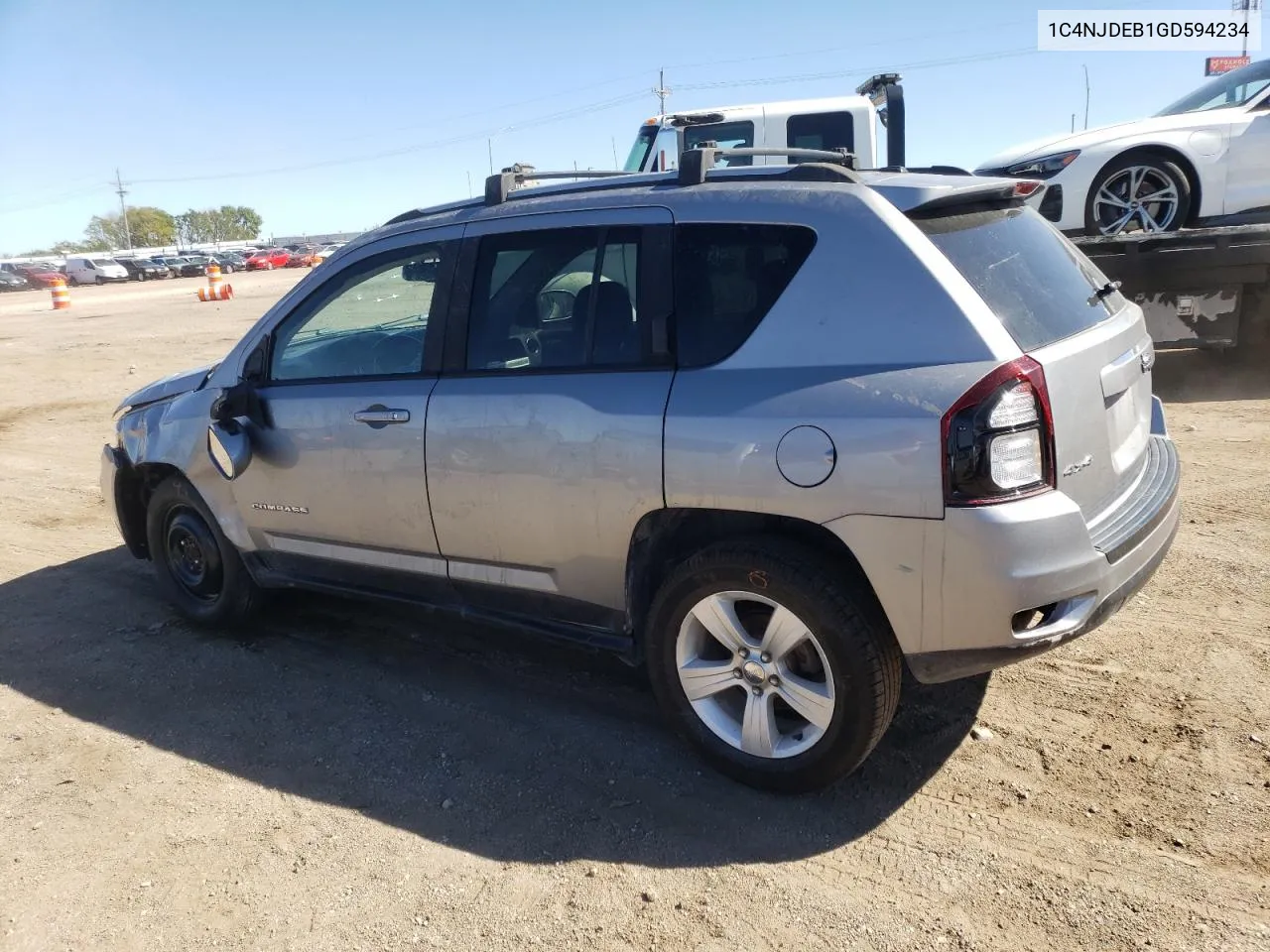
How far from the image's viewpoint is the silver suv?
276 centimetres

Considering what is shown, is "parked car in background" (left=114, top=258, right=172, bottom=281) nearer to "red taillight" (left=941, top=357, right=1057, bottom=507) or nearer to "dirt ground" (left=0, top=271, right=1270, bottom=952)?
"dirt ground" (left=0, top=271, right=1270, bottom=952)

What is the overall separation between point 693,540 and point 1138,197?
729 centimetres

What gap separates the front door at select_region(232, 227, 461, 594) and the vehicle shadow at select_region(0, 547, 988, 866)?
493 millimetres

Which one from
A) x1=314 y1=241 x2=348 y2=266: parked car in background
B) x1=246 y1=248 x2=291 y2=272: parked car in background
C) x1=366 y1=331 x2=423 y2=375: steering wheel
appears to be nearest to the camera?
x1=366 y1=331 x2=423 y2=375: steering wheel

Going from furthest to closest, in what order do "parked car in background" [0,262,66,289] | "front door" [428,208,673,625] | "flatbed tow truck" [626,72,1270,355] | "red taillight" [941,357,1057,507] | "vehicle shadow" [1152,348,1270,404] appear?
"parked car in background" [0,262,66,289], "vehicle shadow" [1152,348,1270,404], "flatbed tow truck" [626,72,1270,355], "front door" [428,208,673,625], "red taillight" [941,357,1057,507]

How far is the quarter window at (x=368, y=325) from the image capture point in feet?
13.0

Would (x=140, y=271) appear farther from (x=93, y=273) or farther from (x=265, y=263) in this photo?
(x=265, y=263)

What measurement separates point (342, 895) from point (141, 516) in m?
3.08

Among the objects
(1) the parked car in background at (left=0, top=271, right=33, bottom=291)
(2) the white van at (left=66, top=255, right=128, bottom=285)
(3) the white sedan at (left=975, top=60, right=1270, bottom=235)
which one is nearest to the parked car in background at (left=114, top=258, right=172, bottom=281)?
(2) the white van at (left=66, top=255, right=128, bottom=285)

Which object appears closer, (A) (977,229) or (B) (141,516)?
(A) (977,229)

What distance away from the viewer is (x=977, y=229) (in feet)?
10.3

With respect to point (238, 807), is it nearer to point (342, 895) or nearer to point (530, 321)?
point (342, 895)

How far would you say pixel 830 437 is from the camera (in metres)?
2.83

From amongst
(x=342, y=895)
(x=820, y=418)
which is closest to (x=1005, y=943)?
(x=820, y=418)
